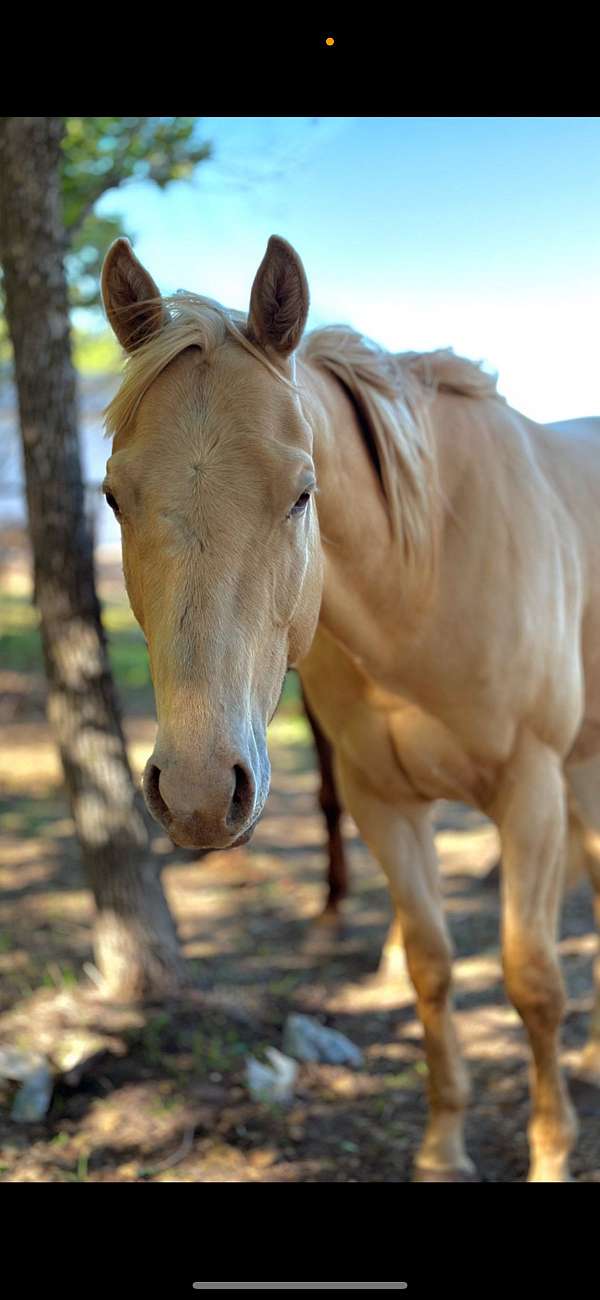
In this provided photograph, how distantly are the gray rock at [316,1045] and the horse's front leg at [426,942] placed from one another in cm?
44

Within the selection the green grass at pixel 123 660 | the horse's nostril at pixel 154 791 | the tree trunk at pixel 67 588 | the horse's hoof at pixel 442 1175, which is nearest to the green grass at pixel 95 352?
the green grass at pixel 123 660

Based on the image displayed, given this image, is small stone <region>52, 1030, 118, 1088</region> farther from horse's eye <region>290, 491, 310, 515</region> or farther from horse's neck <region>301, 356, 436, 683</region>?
horse's eye <region>290, 491, 310, 515</region>

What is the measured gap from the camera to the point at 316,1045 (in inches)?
133

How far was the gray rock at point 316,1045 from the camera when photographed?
3.34 metres

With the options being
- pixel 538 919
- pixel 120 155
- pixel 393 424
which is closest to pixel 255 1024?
pixel 538 919

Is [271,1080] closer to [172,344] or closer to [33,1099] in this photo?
[33,1099]

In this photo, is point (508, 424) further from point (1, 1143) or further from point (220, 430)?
point (1, 1143)

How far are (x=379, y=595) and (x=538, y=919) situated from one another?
2.89 feet

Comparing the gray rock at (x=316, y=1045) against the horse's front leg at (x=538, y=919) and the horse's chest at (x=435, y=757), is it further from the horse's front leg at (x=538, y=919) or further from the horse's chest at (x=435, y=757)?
the horse's chest at (x=435, y=757)

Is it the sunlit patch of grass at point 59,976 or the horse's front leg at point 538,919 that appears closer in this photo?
the horse's front leg at point 538,919

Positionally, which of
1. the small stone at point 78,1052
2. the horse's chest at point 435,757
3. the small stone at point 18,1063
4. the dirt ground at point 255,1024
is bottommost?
the dirt ground at point 255,1024
